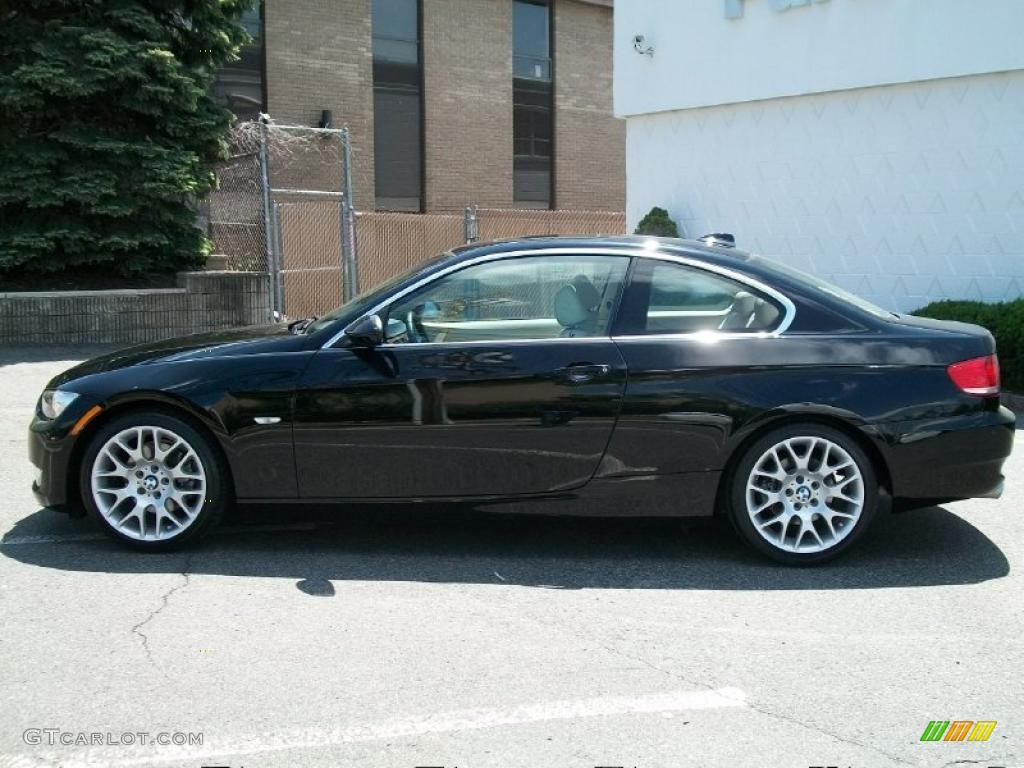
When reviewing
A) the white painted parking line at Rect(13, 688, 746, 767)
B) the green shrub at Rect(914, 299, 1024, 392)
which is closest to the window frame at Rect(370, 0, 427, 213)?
the green shrub at Rect(914, 299, 1024, 392)

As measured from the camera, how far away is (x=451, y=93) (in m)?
23.6

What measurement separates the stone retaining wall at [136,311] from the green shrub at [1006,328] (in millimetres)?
8416

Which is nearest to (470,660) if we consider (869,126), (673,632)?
(673,632)

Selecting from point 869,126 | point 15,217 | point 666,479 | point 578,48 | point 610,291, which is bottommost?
point 666,479

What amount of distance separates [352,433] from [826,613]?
2.33 meters

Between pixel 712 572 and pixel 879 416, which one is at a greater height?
pixel 879 416

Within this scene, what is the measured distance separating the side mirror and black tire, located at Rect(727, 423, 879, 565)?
1.84 meters

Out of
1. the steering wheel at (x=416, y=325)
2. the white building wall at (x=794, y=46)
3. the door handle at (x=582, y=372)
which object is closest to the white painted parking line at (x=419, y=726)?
the door handle at (x=582, y=372)

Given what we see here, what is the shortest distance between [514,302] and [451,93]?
61.3 feet

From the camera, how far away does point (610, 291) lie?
18.9ft

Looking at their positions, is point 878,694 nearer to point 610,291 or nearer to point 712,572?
point 712,572

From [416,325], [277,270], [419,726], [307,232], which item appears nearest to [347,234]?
[307,232]

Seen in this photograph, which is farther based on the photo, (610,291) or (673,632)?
(610,291)

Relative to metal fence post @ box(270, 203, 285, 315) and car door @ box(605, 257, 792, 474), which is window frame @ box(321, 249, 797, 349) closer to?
car door @ box(605, 257, 792, 474)
